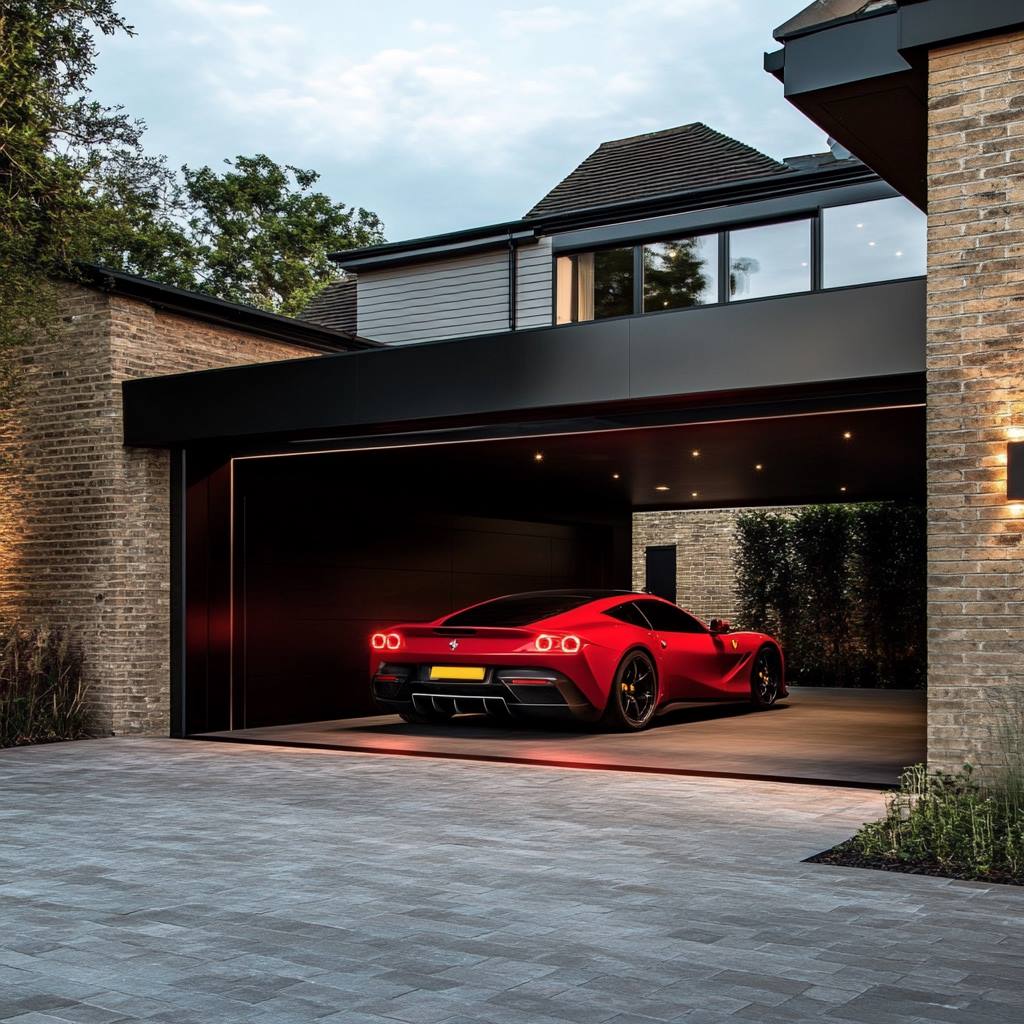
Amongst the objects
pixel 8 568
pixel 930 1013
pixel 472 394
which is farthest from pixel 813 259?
pixel 930 1013

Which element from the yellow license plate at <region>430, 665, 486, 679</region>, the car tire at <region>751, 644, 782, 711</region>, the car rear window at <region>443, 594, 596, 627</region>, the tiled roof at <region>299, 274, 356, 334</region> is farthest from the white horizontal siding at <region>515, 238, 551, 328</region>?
the yellow license plate at <region>430, 665, 486, 679</region>

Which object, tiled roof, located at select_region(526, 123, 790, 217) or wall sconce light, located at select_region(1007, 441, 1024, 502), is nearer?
wall sconce light, located at select_region(1007, 441, 1024, 502)

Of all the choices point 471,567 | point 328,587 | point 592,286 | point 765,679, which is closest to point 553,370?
point 328,587

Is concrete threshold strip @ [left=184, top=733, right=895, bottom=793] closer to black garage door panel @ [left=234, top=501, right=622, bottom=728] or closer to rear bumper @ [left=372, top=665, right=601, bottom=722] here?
rear bumper @ [left=372, top=665, right=601, bottom=722]

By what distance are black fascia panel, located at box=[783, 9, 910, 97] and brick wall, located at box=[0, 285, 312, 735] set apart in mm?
6666

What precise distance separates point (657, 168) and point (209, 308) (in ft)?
28.8

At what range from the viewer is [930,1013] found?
372 centimetres

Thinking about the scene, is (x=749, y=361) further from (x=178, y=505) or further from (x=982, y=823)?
(x=178, y=505)

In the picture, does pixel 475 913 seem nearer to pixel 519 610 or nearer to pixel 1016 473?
pixel 1016 473

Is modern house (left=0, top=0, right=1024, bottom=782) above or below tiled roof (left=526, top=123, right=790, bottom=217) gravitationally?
below

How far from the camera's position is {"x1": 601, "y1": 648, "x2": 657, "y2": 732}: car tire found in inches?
442

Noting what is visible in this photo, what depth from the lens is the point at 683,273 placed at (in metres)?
16.3

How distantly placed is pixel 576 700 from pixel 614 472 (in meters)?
3.95

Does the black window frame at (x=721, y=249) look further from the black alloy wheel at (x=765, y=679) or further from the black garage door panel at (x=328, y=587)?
the black alloy wheel at (x=765, y=679)
